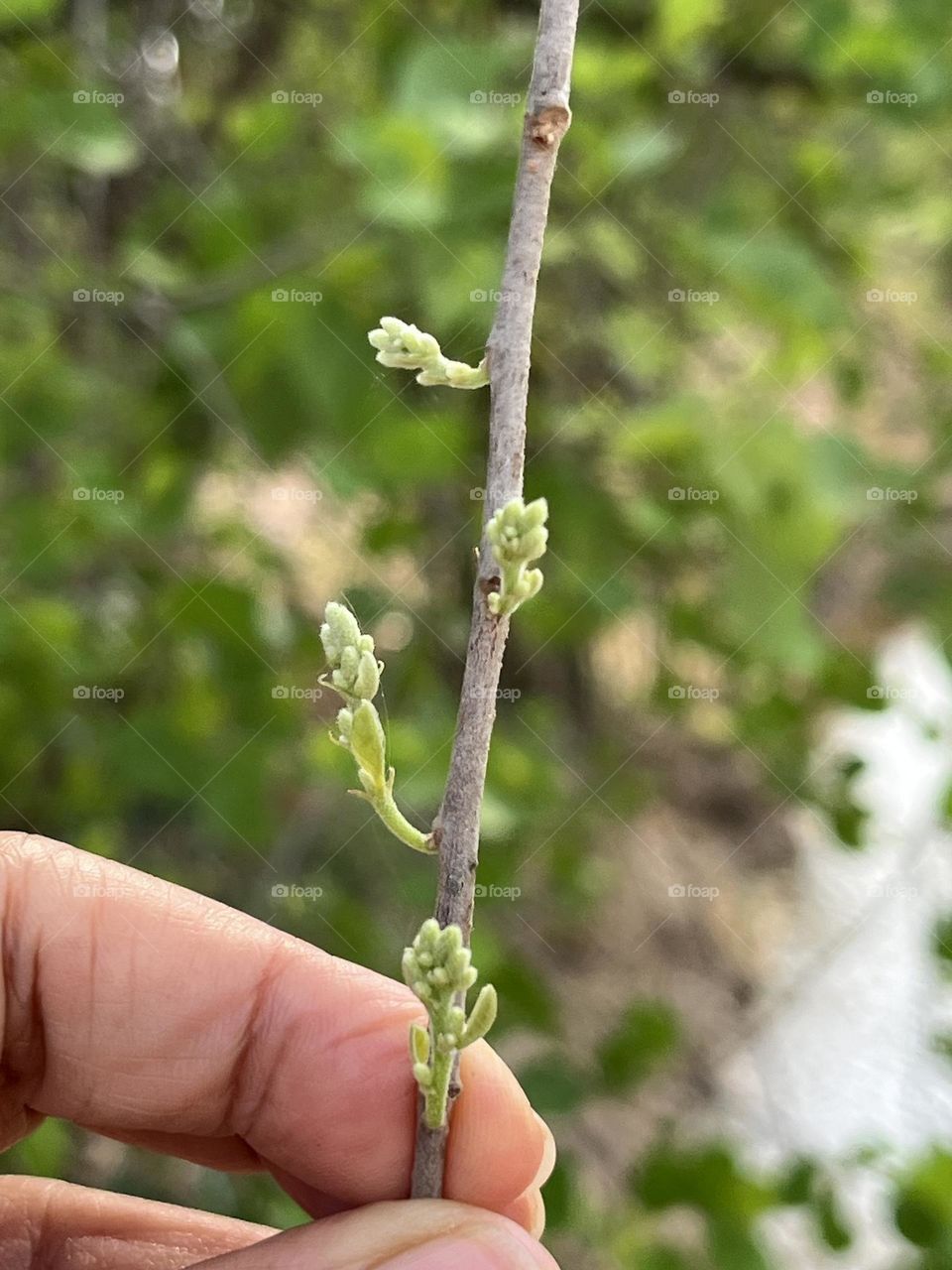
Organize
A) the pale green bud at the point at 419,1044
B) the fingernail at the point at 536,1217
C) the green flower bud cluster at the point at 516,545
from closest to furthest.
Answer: the green flower bud cluster at the point at 516,545 < the pale green bud at the point at 419,1044 < the fingernail at the point at 536,1217

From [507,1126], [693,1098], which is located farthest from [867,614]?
[507,1126]

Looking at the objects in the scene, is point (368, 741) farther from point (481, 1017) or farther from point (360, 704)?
point (481, 1017)

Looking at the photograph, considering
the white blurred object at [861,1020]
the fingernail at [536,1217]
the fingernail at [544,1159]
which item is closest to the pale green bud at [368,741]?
the fingernail at [544,1159]

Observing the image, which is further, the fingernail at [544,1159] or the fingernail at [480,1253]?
the fingernail at [544,1159]

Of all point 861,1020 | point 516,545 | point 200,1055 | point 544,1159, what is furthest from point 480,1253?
point 861,1020

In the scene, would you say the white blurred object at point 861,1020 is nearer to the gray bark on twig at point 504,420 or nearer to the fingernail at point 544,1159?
the fingernail at point 544,1159

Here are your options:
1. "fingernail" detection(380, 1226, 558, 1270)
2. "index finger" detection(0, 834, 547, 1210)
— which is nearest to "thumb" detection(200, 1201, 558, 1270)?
"fingernail" detection(380, 1226, 558, 1270)

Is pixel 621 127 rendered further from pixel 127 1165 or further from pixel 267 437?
pixel 127 1165
